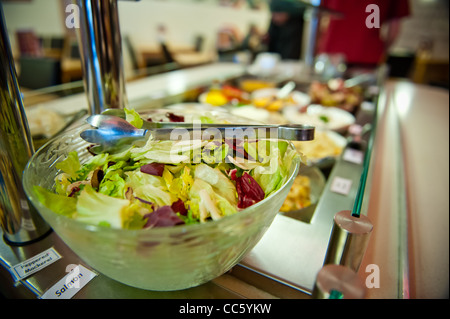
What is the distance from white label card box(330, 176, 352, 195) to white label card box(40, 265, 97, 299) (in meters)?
0.73

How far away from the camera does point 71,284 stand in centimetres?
58

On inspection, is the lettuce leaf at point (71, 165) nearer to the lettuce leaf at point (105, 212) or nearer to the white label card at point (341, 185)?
the lettuce leaf at point (105, 212)

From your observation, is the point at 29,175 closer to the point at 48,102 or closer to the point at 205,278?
the point at 205,278

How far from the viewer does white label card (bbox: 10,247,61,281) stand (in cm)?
60

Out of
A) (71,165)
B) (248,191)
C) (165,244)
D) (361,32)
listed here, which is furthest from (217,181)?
(361,32)

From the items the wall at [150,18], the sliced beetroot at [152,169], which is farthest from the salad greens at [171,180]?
the wall at [150,18]

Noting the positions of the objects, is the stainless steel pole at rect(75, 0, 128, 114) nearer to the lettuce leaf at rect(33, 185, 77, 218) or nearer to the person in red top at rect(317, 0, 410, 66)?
the lettuce leaf at rect(33, 185, 77, 218)

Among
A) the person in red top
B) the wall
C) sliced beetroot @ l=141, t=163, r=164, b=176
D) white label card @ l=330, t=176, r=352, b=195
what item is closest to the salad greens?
sliced beetroot @ l=141, t=163, r=164, b=176

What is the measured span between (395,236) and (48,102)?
157 centimetres

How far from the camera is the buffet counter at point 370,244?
586 millimetres

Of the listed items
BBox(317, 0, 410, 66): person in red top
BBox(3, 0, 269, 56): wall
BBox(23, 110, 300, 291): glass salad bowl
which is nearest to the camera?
BBox(23, 110, 300, 291): glass salad bowl

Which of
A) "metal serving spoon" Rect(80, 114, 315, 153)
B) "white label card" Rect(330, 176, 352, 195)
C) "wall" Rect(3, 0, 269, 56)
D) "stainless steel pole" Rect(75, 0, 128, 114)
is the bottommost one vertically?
"white label card" Rect(330, 176, 352, 195)

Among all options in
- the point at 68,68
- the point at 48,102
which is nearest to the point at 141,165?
the point at 48,102

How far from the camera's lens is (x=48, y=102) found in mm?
1380
